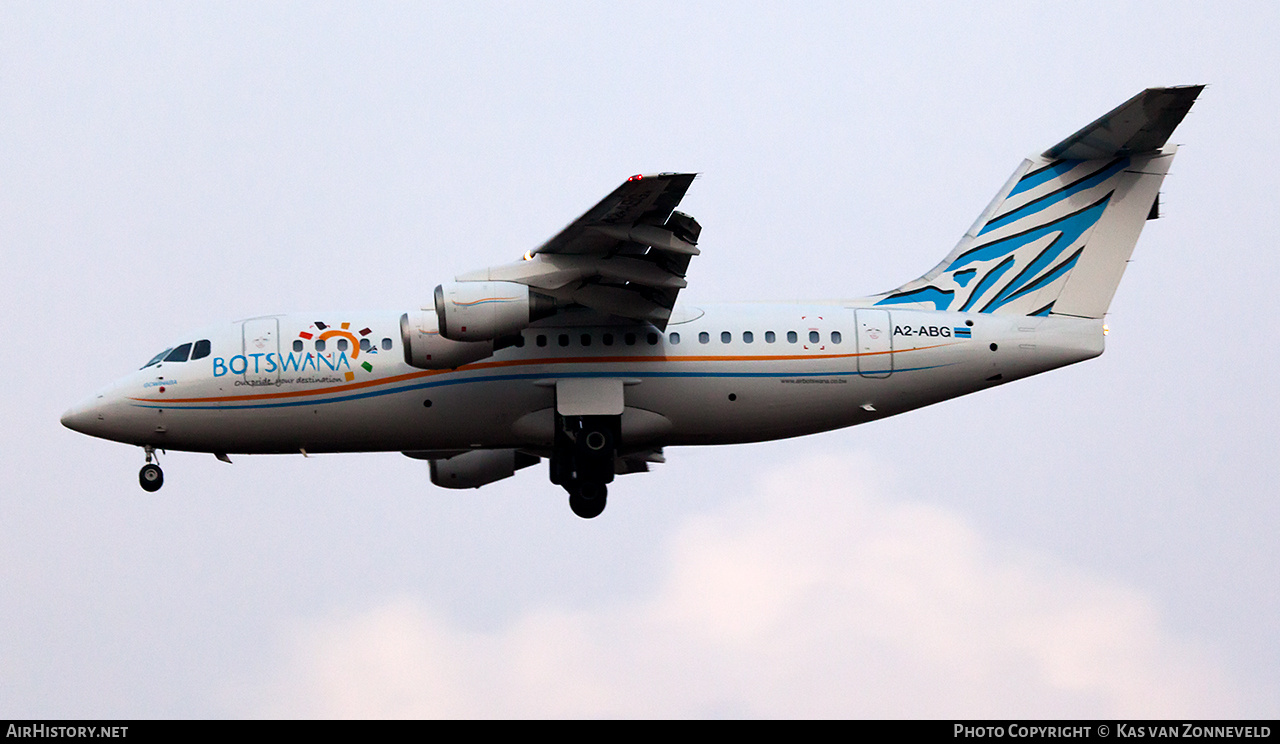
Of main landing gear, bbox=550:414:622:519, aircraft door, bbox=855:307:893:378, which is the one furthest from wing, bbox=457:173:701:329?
aircraft door, bbox=855:307:893:378

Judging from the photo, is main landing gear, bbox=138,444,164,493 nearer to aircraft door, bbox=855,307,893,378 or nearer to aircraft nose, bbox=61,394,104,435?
aircraft nose, bbox=61,394,104,435

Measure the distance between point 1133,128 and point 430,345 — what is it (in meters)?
8.82

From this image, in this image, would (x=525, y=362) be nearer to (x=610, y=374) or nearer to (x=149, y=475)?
(x=610, y=374)

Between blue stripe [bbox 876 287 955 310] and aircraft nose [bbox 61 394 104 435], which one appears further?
blue stripe [bbox 876 287 955 310]

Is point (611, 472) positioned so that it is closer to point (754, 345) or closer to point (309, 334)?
point (754, 345)

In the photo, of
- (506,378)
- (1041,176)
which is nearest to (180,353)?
(506,378)

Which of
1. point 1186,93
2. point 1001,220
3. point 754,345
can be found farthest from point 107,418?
point 1186,93

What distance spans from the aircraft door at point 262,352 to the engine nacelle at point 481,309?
2.68 metres

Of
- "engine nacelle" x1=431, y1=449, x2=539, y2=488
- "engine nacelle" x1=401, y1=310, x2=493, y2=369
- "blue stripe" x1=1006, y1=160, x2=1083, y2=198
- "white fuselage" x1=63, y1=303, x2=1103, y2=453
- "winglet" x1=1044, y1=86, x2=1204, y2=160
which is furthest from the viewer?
"engine nacelle" x1=431, y1=449, x2=539, y2=488

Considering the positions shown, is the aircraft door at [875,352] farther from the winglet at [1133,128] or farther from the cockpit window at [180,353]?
the cockpit window at [180,353]

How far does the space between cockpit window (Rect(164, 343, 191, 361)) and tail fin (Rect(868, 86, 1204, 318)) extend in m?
8.45

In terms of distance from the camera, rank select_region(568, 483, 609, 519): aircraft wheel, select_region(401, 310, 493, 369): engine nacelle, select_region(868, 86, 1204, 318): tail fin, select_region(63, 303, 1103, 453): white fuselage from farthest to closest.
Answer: select_region(868, 86, 1204, 318): tail fin, select_region(568, 483, 609, 519): aircraft wheel, select_region(63, 303, 1103, 453): white fuselage, select_region(401, 310, 493, 369): engine nacelle

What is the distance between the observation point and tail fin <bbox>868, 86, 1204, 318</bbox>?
21.3 m

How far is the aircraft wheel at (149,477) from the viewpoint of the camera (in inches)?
845
